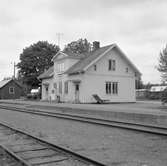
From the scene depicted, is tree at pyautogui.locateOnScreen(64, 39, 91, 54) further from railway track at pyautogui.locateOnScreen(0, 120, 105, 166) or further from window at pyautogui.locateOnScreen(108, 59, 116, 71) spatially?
railway track at pyautogui.locateOnScreen(0, 120, 105, 166)

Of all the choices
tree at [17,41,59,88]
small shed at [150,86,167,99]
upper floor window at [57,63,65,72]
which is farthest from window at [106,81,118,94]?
tree at [17,41,59,88]

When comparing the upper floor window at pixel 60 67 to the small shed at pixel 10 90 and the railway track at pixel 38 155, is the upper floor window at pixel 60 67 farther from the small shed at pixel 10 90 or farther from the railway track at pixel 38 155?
the railway track at pixel 38 155

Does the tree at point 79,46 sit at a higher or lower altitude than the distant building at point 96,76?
higher

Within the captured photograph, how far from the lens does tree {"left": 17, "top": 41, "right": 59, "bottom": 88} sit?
60.3 metres

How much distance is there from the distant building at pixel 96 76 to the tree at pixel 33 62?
22701mm

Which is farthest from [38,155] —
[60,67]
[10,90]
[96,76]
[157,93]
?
[10,90]

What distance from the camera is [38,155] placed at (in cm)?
724

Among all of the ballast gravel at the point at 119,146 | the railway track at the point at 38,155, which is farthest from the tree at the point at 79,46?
the railway track at the point at 38,155

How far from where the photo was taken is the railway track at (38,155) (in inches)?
252

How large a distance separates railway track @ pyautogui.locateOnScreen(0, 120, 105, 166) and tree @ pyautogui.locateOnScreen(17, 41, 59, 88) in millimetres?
51322

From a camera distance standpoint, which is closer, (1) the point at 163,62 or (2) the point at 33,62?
(1) the point at 163,62

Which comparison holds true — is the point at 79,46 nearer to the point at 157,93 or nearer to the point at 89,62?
the point at 157,93

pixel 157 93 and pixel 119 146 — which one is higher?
pixel 157 93

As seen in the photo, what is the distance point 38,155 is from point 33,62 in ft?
181
